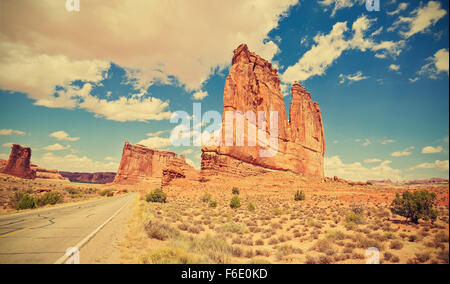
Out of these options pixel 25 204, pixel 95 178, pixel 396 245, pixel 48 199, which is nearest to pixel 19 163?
pixel 48 199

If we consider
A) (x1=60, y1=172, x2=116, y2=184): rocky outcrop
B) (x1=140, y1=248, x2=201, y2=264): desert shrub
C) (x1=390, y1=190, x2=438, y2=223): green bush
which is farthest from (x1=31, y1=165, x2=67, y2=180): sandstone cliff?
(x1=390, y1=190, x2=438, y2=223): green bush

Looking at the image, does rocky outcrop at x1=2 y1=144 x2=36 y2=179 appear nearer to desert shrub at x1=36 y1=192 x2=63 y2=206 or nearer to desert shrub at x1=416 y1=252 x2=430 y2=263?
desert shrub at x1=36 y1=192 x2=63 y2=206

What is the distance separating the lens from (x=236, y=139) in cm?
4075

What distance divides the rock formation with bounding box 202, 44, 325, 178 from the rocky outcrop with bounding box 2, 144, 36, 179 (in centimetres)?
9396

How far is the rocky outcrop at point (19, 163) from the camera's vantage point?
262 feet

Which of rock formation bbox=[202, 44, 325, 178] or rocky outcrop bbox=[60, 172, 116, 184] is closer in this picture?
rock formation bbox=[202, 44, 325, 178]

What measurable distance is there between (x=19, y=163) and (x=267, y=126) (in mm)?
105753

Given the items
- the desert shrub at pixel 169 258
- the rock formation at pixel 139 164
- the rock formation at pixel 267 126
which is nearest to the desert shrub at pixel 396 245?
the desert shrub at pixel 169 258

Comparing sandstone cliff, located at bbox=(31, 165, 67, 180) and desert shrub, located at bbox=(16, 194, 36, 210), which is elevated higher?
desert shrub, located at bbox=(16, 194, 36, 210)

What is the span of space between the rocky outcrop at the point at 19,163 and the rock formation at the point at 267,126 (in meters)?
94.0

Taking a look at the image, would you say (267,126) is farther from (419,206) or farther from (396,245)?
(396,245)

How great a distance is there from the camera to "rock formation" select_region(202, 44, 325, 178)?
40156 millimetres
